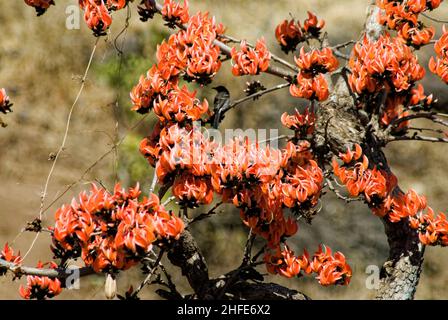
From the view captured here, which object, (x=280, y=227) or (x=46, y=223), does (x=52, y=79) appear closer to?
(x=46, y=223)

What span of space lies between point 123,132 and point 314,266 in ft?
11.2

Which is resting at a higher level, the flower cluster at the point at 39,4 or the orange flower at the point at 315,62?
the flower cluster at the point at 39,4

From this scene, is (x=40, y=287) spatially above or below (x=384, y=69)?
below

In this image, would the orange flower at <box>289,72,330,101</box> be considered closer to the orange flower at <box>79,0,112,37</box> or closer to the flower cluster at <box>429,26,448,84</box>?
the flower cluster at <box>429,26,448,84</box>

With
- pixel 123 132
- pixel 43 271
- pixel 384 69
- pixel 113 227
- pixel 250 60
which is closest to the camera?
pixel 113 227

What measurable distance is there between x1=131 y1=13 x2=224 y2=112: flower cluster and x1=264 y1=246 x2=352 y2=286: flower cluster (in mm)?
831

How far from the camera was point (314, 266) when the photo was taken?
3.02 metres

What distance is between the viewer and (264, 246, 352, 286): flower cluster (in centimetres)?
299

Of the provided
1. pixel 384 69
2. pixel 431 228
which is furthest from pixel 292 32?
pixel 431 228

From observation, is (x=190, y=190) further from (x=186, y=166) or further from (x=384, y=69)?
(x=384, y=69)

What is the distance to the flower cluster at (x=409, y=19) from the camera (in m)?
3.38

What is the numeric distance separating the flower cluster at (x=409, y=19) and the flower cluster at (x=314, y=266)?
50.8 inches

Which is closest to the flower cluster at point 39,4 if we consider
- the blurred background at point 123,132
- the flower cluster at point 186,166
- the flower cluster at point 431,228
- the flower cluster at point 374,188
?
the flower cluster at point 186,166

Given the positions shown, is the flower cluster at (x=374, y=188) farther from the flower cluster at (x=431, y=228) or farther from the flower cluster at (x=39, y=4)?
the flower cluster at (x=39, y=4)
